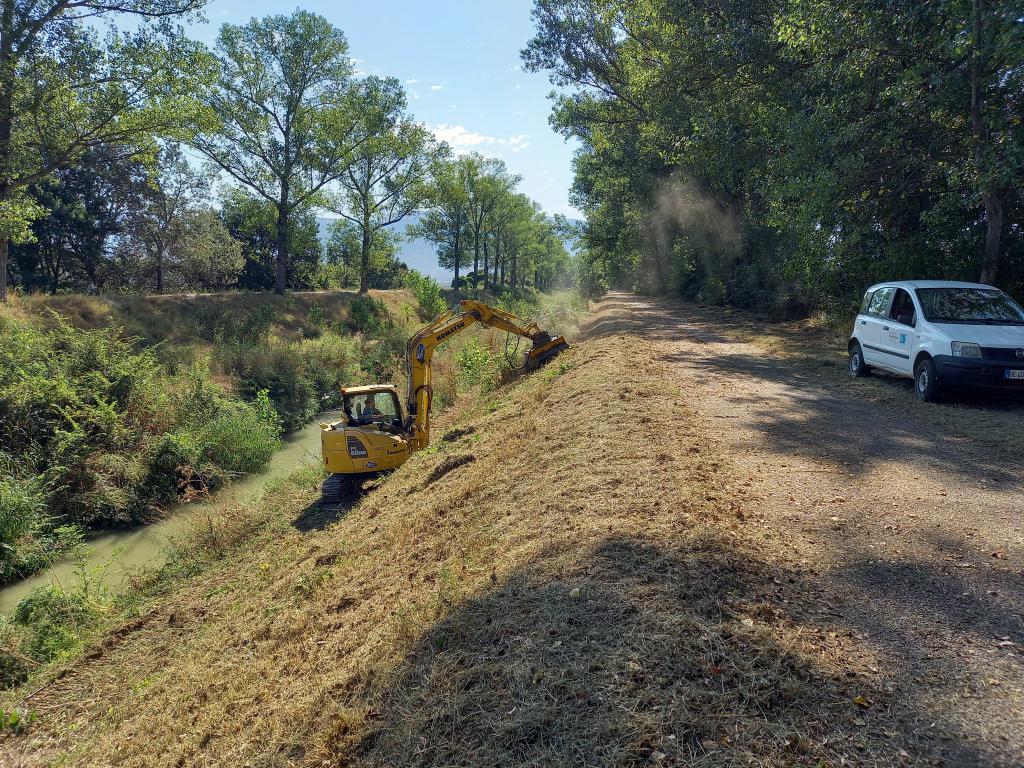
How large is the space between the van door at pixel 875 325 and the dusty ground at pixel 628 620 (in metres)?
2.04

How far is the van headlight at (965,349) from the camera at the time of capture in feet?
26.4

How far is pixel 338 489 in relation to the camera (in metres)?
10.5

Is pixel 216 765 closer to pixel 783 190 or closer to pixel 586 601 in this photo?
pixel 586 601

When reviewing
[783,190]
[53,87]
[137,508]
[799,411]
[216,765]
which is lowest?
[137,508]

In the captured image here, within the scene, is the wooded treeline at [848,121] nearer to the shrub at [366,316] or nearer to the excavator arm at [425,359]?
the excavator arm at [425,359]

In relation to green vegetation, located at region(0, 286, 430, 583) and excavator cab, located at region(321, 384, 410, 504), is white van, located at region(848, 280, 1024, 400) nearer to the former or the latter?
excavator cab, located at region(321, 384, 410, 504)

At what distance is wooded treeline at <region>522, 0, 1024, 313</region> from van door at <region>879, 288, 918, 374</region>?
7.18 feet

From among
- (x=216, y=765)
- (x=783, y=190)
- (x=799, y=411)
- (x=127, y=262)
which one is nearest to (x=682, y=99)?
(x=783, y=190)

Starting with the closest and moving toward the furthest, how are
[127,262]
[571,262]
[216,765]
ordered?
[216,765]
[127,262]
[571,262]

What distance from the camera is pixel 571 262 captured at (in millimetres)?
156750

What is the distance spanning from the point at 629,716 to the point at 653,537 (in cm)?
177

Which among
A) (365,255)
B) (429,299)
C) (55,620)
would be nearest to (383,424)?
(55,620)

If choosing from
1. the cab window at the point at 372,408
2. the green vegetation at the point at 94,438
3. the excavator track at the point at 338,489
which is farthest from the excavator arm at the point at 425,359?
the green vegetation at the point at 94,438

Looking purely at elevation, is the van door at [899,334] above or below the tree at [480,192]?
below
